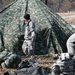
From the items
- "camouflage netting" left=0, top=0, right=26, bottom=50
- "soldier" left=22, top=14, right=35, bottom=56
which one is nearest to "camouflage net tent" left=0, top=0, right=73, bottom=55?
"camouflage netting" left=0, top=0, right=26, bottom=50

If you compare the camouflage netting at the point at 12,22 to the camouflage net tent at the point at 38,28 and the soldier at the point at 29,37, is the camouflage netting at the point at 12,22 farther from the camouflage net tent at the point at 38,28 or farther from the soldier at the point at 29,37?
the soldier at the point at 29,37

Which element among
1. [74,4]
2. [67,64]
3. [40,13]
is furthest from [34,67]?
[74,4]

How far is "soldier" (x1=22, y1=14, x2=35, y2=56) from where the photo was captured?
43.1ft

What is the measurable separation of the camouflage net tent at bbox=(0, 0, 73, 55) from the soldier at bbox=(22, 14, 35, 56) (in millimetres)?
920

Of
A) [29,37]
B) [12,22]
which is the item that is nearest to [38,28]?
[12,22]

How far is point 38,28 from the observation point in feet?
49.2

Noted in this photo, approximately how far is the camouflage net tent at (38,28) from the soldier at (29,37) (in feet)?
3.02

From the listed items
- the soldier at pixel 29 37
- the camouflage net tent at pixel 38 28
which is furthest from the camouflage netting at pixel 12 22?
the soldier at pixel 29 37

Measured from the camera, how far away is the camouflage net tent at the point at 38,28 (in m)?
14.8

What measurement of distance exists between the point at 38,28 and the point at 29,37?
1572 mm

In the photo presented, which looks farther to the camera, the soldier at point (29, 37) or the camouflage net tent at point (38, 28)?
the camouflage net tent at point (38, 28)

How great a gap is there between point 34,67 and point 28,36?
296cm

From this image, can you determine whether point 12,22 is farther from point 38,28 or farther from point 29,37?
point 29,37

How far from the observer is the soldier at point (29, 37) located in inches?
517
